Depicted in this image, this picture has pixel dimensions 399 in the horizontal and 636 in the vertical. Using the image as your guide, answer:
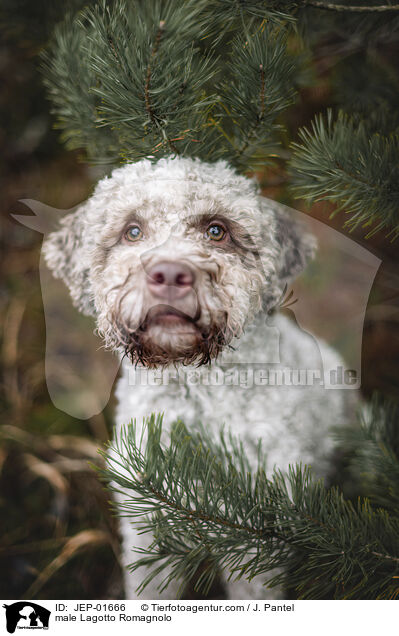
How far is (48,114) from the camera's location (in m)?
0.95

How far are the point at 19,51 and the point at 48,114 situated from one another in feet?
0.50

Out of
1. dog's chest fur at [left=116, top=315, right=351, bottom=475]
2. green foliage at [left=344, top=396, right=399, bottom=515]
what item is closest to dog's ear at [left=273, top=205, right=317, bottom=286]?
dog's chest fur at [left=116, top=315, right=351, bottom=475]

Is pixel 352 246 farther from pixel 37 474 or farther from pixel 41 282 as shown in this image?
pixel 37 474

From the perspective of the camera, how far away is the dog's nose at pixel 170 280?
717 millimetres

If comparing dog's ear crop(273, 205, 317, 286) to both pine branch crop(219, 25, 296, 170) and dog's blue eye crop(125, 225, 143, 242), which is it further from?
dog's blue eye crop(125, 225, 143, 242)

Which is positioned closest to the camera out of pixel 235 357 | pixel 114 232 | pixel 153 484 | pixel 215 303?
pixel 153 484

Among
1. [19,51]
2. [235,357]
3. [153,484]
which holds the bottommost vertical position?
[153,484]

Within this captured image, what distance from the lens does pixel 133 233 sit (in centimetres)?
88

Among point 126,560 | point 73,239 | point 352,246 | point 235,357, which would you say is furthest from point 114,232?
point 126,560

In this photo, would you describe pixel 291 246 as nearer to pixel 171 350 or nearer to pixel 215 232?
pixel 215 232
